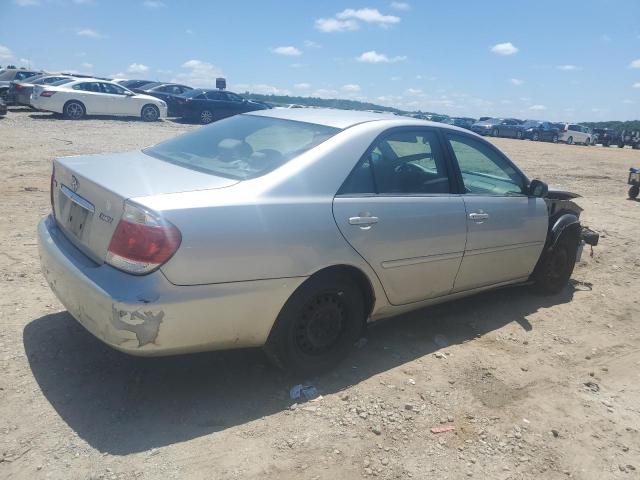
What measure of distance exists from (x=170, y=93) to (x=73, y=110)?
5.63 m

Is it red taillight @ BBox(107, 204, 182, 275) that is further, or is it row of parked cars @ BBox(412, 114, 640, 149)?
row of parked cars @ BBox(412, 114, 640, 149)

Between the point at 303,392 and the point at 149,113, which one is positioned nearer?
the point at 303,392

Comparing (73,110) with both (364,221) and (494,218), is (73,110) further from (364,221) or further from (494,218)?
(364,221)

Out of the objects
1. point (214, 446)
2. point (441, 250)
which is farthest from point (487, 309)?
point (214, 446)

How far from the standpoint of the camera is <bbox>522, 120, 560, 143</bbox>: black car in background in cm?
3862

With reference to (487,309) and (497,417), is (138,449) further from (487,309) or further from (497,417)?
(487,309)

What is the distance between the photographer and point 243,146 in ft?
11.5

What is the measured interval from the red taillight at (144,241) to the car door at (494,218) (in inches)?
90.4

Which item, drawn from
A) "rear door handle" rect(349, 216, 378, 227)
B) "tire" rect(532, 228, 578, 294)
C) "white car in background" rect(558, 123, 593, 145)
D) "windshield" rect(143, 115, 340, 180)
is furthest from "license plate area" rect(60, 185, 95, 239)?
"white car in background" rect(558, 123, 593, 145)

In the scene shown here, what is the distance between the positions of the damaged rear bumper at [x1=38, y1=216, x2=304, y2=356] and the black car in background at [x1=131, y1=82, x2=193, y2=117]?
71.0ft

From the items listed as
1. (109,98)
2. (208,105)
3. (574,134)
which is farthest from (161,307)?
(574,134)

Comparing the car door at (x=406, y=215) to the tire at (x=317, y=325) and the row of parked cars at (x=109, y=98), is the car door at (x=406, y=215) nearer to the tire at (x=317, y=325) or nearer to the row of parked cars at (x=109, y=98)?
the tire at (x=317, y=325)

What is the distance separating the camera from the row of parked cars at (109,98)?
1931 centimetres

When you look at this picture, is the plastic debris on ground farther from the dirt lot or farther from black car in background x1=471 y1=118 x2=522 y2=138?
black car in background x1=471 y1=118 x2=522 y2=138
